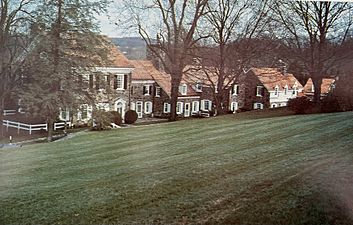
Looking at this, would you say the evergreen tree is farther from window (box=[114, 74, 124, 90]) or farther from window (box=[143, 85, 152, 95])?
window (box=[143, 85, 152, 95])

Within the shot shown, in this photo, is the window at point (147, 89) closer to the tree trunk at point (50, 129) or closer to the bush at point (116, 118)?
the bush at point (116, 118)

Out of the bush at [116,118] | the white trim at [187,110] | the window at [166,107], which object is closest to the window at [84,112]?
the bush at [116,118]

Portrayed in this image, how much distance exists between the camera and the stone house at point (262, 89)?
2.48 meters

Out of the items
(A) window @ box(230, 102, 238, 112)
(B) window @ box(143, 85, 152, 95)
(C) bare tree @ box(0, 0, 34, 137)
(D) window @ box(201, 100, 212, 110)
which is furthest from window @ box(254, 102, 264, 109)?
(C) bare tree @ box(0, 0, 34, 137)

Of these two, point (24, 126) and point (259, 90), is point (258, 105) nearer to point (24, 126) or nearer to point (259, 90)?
point (259, 90)

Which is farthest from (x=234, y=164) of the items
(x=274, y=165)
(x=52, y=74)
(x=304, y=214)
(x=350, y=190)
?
(x=52, y=74)

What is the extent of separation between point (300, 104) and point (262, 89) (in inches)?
9.2

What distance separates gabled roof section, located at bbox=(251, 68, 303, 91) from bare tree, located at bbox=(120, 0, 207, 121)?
35 cm

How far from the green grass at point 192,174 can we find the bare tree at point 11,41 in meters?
0.29

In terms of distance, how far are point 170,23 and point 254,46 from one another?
1.45 ft

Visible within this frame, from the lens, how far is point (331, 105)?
8.54ft

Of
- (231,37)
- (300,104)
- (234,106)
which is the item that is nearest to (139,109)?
(234,106)

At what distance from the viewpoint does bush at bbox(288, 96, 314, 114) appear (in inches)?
101

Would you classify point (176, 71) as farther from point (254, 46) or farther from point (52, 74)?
point (52, 74)
